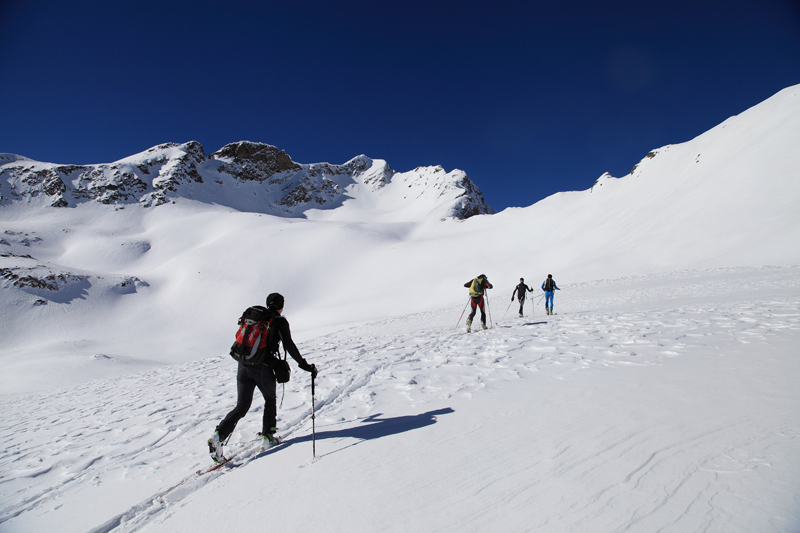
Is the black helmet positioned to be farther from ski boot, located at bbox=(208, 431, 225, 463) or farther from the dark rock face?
the dark rock face

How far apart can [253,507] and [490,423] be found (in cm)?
252

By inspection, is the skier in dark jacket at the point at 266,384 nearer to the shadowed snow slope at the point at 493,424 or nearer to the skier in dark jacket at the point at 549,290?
the shadowed snow slope at the point at 493,424

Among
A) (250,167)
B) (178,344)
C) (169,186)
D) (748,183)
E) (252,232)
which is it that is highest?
(250,167)

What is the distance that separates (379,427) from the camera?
164 inches

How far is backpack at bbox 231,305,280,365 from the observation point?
12.7 ft

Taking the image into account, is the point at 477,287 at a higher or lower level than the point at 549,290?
higher

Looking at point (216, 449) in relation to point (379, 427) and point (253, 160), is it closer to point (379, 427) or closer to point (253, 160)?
point (379, 427)

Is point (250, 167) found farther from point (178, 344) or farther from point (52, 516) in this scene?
point (52, 516)

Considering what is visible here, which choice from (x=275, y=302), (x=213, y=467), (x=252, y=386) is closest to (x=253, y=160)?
(x=275, y=302)

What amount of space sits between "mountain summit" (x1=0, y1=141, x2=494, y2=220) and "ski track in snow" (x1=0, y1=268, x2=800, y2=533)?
256 feet

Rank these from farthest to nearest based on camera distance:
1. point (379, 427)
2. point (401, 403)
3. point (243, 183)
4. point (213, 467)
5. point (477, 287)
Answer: point (243, 183), point (477, 287), point (401, 403), point (379, 427), point (213, 467)

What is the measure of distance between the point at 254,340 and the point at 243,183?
156758 millimetres

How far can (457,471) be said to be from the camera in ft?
9.73

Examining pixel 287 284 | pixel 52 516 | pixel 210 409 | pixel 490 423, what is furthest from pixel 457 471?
pixel 287 284
